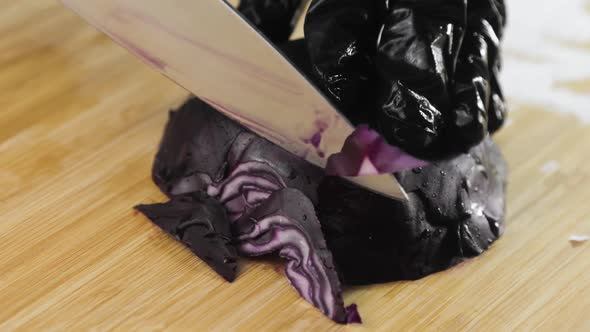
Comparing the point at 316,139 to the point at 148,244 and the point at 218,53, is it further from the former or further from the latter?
the point at 148,244

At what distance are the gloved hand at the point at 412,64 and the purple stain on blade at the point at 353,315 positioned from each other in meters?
0.30

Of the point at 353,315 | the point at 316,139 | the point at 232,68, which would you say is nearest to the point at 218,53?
the point at 232,68

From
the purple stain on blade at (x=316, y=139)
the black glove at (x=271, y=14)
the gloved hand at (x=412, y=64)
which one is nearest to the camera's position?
the gloved hand at (x=412, y=64)

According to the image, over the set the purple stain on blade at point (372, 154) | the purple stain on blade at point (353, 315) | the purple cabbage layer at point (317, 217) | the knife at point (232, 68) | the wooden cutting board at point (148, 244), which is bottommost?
the wooden cutting board at point (148, 244)

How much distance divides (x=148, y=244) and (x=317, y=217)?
346 millimetres

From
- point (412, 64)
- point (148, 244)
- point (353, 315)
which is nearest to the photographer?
point (412, 64)

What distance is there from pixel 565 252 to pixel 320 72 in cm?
62

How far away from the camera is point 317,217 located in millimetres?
1601

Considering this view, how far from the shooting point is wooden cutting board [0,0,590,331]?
1.56 meters

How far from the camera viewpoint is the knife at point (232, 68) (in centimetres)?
151

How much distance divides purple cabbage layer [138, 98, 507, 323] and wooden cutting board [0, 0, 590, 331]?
0.03 meters

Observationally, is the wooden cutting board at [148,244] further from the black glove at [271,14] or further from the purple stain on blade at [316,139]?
the black glove at [271,14]

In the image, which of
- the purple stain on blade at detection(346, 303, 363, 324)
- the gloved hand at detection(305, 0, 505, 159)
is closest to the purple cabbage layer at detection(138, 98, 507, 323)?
the purple stain on blade at detection(346, 303, 363, 324)

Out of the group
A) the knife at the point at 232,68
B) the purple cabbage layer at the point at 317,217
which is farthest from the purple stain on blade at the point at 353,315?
the knife at the point at 232,68
